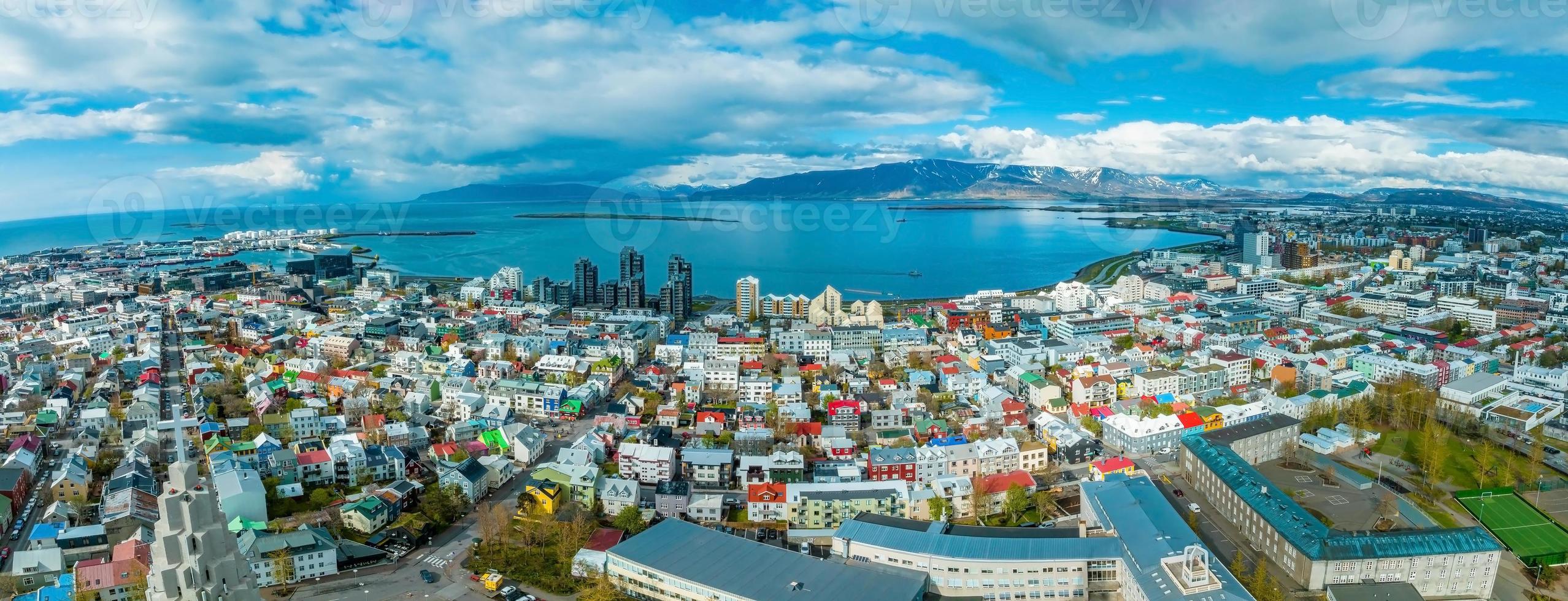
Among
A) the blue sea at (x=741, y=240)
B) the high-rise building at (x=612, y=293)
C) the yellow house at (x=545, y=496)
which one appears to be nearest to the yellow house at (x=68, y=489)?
the yellow house at (x=545, y=496)

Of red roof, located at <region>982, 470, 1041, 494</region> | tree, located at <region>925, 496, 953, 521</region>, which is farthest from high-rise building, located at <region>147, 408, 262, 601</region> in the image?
red roof, located at <region>982, 470, 1041, 494</region>

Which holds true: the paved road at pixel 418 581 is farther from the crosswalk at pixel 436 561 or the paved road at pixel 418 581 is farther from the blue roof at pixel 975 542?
the blue roof at pixel 975 542

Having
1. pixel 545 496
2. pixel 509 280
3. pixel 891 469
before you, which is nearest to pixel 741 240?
pixel 509 280

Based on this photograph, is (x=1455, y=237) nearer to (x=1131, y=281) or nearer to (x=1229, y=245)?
(x=1229, y=245)

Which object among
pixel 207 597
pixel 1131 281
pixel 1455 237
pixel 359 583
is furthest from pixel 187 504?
pixel 1455 237

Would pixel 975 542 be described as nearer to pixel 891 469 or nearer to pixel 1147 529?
pixel 1147 529

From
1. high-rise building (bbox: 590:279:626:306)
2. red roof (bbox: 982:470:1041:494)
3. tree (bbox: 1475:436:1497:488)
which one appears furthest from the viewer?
high-rise building (bbox: 590:279:626:306)

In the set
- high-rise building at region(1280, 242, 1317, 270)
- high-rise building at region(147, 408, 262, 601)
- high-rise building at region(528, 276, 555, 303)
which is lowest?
high-rise building at region(528, 276, 555, 303)

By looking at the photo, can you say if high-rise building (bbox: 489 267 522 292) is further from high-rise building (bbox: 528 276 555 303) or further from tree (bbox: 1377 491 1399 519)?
tree (bbox: 1377 491 1399 519)
